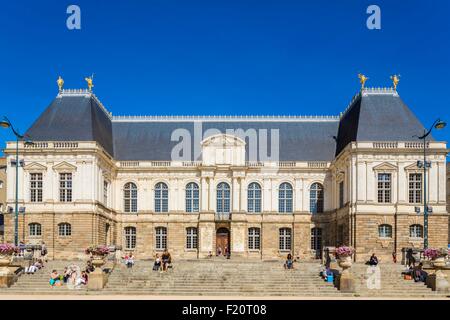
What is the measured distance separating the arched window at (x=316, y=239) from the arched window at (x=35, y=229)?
20.6m

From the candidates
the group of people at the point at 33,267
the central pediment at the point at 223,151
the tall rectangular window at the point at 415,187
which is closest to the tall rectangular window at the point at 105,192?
the central pediment at the point at 223,151

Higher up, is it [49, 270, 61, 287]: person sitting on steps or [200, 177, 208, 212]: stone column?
[200, 177, 208, 212]: stone column

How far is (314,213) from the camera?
51.4m

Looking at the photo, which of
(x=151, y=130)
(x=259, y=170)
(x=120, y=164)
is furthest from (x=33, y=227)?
(x=259, y=170)

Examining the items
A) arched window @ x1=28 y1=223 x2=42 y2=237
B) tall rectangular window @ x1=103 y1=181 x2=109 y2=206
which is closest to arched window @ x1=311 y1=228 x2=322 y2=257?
tall rectangular window @ x1=103 y1=181 x2=109 y2=206

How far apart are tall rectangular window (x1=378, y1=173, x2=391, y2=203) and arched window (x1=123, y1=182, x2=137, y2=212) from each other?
19.3m

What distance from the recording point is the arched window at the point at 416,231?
4403 centimetres

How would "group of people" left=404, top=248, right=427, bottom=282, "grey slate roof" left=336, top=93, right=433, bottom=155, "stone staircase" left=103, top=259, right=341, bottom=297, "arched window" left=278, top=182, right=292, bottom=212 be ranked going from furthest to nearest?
"arched window" left=278, top=182, right=292, bottom=212
"grey slate roof" left=336, top=93, right=433, bottom=155
"group of people" left=404, top=248, right=427, bottom=282
"stone staircase" left=103, top=259, right=341, bottom=297

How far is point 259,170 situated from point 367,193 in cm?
1031

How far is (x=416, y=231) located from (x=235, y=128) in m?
17.9

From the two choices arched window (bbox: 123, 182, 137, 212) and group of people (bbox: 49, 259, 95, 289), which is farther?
arched window (bbox: 123, 182, 137, 212)

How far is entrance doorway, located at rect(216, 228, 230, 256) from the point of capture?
168 ft

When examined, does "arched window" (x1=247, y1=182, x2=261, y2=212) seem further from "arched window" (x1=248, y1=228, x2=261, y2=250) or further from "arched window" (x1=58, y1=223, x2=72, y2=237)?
"arched window" (x1=58, y1=223, x2=72, y2=237)
